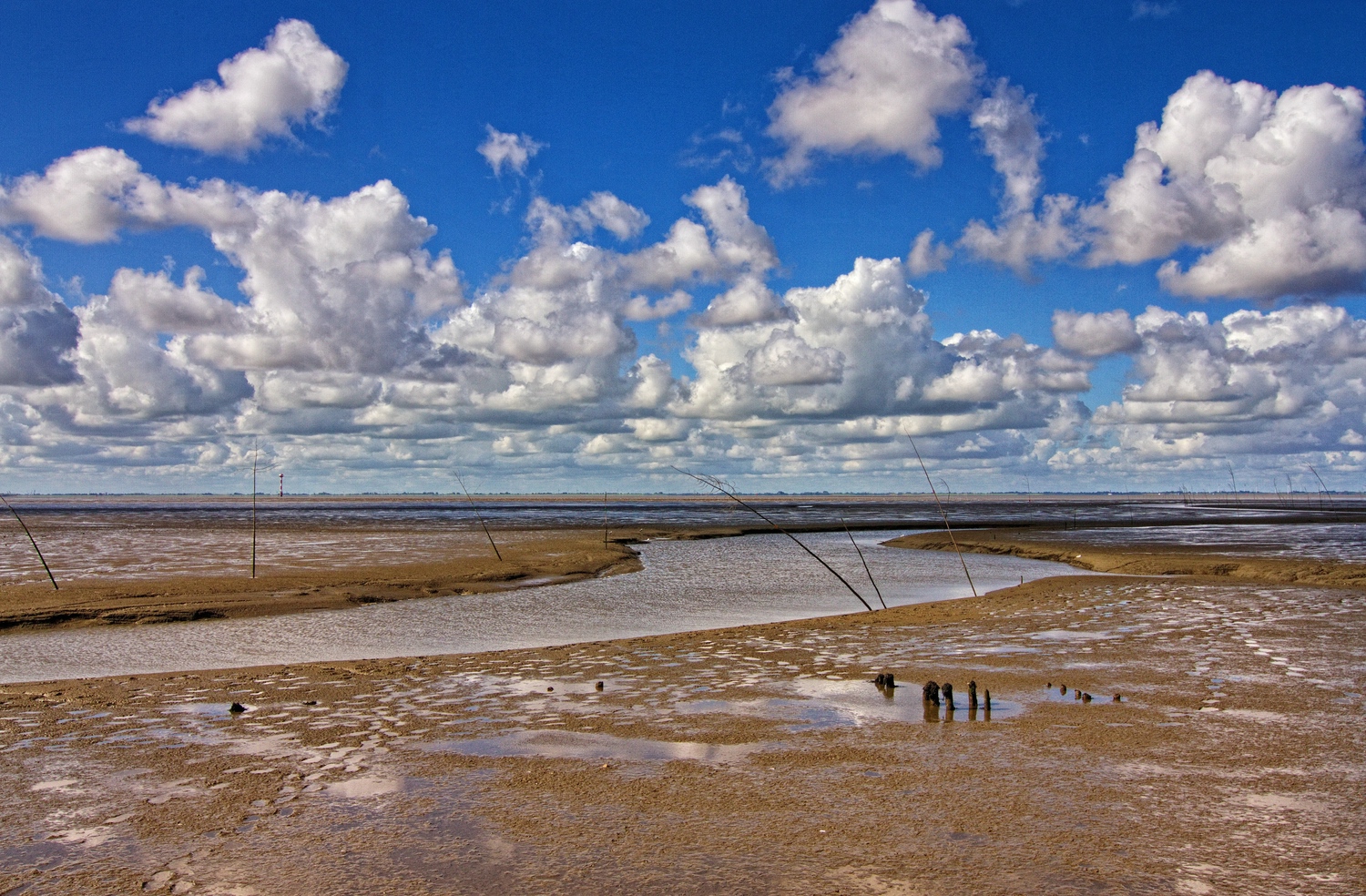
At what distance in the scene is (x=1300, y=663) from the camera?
1360cm

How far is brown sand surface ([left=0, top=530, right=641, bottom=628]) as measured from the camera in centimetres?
2116

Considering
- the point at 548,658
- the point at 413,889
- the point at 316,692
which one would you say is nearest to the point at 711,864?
the point at 413,889

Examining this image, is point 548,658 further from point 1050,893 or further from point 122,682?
point 1050,893

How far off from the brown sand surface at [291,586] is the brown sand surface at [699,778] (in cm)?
905

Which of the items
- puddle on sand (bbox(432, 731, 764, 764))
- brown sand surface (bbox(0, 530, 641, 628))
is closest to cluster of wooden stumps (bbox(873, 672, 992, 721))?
puddle on sand (bbox(432, 731, 764, 764))

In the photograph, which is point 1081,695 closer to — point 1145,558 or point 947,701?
point 947,701

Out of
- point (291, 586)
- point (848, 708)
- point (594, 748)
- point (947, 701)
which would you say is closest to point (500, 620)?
point (291, 586)

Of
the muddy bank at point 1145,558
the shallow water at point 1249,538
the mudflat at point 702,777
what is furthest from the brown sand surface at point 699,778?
the shallow water at point 1249,538

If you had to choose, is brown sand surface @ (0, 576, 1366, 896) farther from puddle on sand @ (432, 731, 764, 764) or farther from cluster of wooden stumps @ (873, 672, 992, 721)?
cluster of wooden stumps @ (873, 672, 992, 721)

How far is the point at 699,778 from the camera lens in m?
8.41

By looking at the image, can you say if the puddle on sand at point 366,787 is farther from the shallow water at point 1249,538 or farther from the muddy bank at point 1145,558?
the shallow water at point 1249,538

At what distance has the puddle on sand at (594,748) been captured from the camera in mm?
9164

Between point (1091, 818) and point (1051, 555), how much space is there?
35738mm

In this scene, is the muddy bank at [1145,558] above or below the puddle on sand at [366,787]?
below
